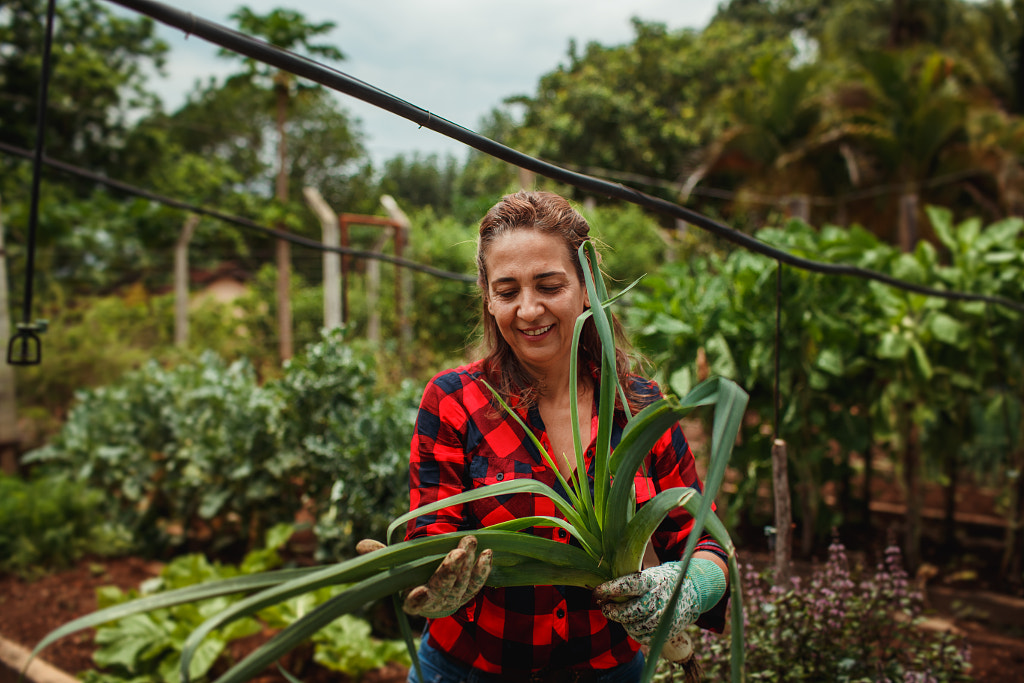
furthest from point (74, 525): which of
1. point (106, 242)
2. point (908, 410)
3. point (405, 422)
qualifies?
point (106, 242)

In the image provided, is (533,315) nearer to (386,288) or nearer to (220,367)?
(220,367)

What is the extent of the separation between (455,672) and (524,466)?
477 millimetres

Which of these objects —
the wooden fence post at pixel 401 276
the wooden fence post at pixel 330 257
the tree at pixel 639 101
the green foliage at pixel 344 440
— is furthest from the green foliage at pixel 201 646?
the tree at pixel 639 101

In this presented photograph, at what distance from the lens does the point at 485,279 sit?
1.67m

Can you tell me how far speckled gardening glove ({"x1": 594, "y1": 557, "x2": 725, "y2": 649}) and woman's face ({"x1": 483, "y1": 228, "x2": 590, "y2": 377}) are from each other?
53 centimetres

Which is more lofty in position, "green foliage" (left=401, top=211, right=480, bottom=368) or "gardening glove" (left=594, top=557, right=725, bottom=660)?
"green foliage" (left=401, top=211, right=480, bottom=368)

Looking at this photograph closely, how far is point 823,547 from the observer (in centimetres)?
398

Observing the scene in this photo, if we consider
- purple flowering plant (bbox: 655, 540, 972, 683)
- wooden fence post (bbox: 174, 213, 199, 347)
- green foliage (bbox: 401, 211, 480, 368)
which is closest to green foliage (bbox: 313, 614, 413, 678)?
purple flowering plant (bbox: 655, 540, 972, 683)

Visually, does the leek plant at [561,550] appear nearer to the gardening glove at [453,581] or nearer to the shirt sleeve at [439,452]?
the gardening glove at [453,581]

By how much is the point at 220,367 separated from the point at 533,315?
156 inches

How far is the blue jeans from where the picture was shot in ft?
4.82

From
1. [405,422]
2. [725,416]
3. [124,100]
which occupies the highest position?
[124,100]

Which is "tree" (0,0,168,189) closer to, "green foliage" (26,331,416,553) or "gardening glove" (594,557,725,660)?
"green foliage" (26,331,416,553)

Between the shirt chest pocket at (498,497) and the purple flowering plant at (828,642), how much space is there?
0.84m
